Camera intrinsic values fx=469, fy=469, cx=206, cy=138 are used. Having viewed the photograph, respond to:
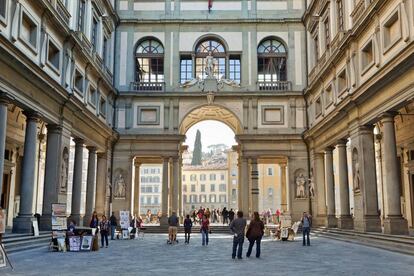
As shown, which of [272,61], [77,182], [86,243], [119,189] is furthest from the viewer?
[272,61]

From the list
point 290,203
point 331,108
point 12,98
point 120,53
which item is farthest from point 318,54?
point 12,98

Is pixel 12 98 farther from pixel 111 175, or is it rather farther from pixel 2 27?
pixel 111 175

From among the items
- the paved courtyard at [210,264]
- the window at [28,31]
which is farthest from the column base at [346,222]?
the window at [28,31]

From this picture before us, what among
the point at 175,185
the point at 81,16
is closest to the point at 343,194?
the point at 175,185

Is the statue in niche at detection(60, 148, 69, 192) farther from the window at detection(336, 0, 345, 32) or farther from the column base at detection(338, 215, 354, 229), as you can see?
the window at detection(336, 0, 345, 32)

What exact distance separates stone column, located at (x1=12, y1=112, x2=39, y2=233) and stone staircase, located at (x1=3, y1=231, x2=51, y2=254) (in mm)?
773

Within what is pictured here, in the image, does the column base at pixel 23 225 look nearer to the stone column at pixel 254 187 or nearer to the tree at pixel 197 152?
the stone column at pixel 254 187

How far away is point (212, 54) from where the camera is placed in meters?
37.4

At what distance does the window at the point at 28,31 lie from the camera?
19.6m

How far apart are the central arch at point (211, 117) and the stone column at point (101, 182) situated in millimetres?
6465

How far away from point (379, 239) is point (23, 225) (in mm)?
15497

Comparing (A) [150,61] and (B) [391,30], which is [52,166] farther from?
(B) [391,30]

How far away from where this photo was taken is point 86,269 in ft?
42.4

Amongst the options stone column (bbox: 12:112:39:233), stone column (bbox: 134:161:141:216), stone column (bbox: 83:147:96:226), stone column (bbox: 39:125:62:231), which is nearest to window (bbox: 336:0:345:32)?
stone column (bbox: 39:125:62:231)
